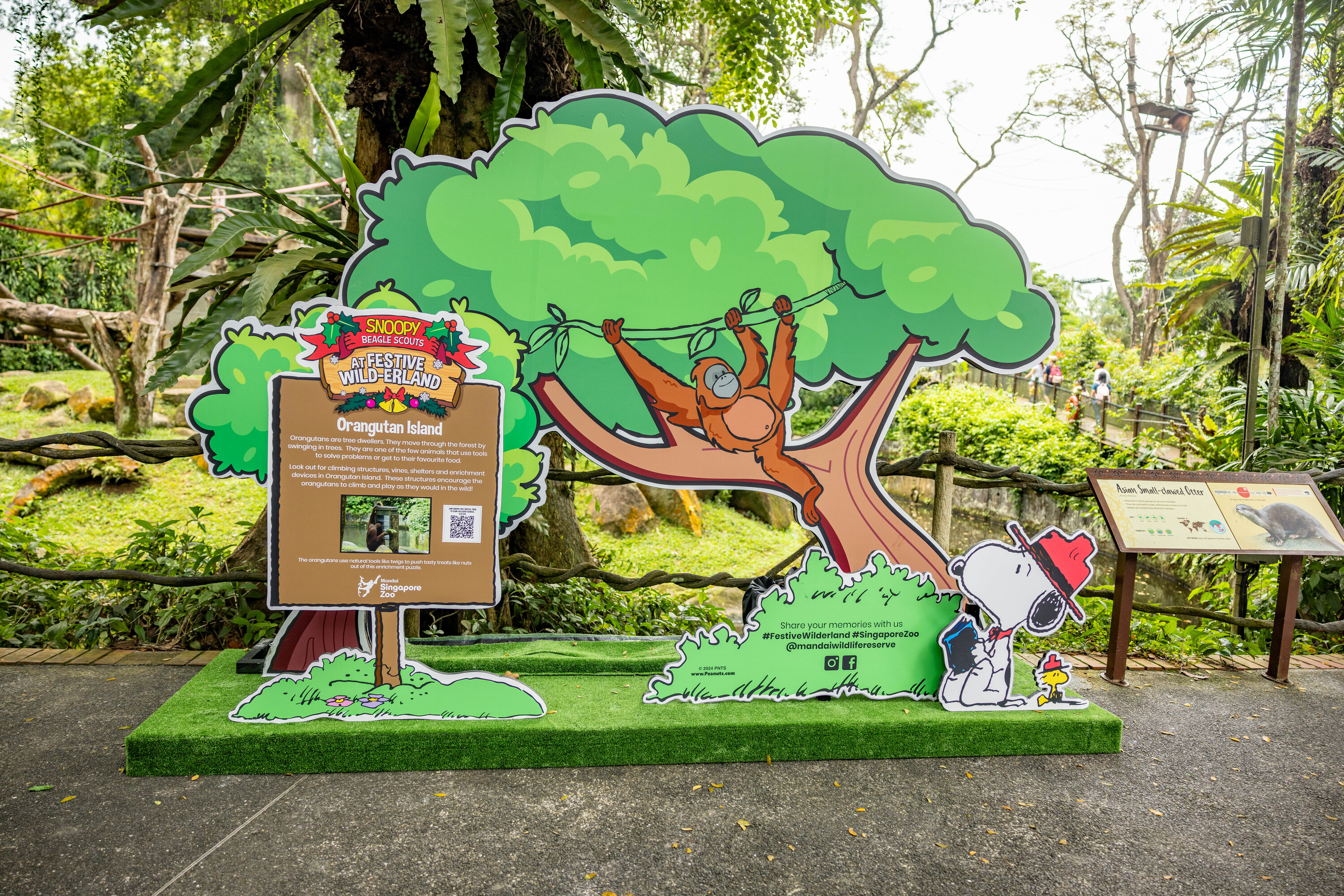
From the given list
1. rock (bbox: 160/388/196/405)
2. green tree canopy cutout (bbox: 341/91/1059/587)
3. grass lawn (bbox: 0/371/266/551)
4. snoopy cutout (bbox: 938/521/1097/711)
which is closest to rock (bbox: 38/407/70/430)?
grass lawn (bbox: 0/371/266/551)

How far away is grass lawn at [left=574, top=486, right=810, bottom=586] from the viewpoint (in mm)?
8219

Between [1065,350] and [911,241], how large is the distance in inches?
836

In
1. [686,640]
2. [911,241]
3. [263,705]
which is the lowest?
[263,705]

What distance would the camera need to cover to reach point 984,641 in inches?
125

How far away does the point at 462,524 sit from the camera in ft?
9.43

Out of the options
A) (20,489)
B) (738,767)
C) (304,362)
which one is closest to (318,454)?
(304,362)

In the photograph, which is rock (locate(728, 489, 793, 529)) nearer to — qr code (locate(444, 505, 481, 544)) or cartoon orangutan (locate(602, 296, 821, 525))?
cartoon orangutan (locate(602, 296, 821, 525))

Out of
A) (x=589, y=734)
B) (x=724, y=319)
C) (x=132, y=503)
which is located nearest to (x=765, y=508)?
(x=132, y=503)

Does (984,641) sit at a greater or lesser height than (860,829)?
greater

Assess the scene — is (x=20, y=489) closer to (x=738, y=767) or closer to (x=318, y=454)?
(x=318, y=454)

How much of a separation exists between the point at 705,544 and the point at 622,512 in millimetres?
1044

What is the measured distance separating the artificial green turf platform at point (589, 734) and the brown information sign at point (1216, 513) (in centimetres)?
89

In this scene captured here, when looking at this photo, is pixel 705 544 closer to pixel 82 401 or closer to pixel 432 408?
pixel 432 408

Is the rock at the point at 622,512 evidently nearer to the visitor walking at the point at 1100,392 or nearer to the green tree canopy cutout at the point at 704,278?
the green tree canopy cutout at the point at 704,278
